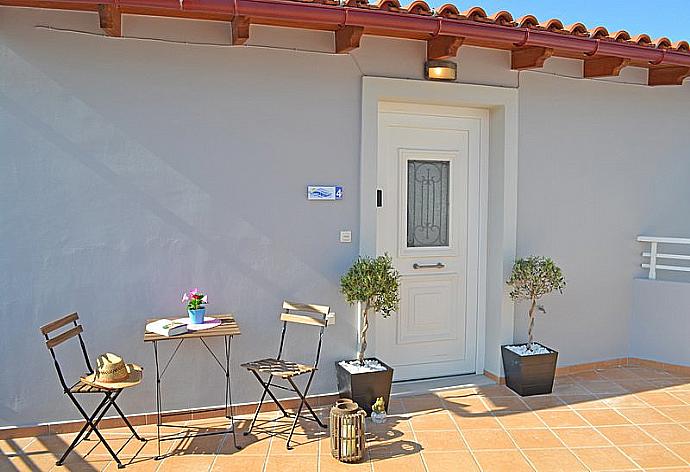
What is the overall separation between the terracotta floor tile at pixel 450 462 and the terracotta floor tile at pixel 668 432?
156 centimetres

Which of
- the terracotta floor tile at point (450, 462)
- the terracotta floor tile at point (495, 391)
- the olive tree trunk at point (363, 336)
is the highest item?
the olive tree trunk at point (363, 336)

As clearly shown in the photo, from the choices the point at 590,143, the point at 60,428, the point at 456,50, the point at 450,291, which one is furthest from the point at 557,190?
the point at 60,428

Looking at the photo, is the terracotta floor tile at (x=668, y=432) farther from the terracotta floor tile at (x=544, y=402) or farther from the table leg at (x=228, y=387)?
the table leg at (x=228, y=387)

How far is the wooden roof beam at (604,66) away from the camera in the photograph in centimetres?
591

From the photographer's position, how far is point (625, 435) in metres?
4.79

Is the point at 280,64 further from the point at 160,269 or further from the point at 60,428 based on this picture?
the point at 60,428

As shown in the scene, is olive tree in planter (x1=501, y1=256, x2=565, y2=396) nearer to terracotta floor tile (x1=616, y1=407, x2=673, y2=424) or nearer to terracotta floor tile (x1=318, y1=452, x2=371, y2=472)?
terracotta floor tile (x1=616, y1=407, x2=673, y2=424)

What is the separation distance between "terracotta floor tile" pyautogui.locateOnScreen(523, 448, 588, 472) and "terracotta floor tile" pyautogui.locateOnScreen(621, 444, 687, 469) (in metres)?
0.43

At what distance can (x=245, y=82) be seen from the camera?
5.04 meters

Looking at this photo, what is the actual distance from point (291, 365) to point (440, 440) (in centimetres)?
127

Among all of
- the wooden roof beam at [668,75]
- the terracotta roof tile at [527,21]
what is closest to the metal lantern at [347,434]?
the terracotta roof tile at [527,21]

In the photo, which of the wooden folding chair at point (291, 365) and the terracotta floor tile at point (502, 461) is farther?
the wooden folding chair at point (291, 365)

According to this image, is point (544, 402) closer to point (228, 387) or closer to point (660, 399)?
point (660, 399)

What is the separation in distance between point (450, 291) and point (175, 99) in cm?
315
